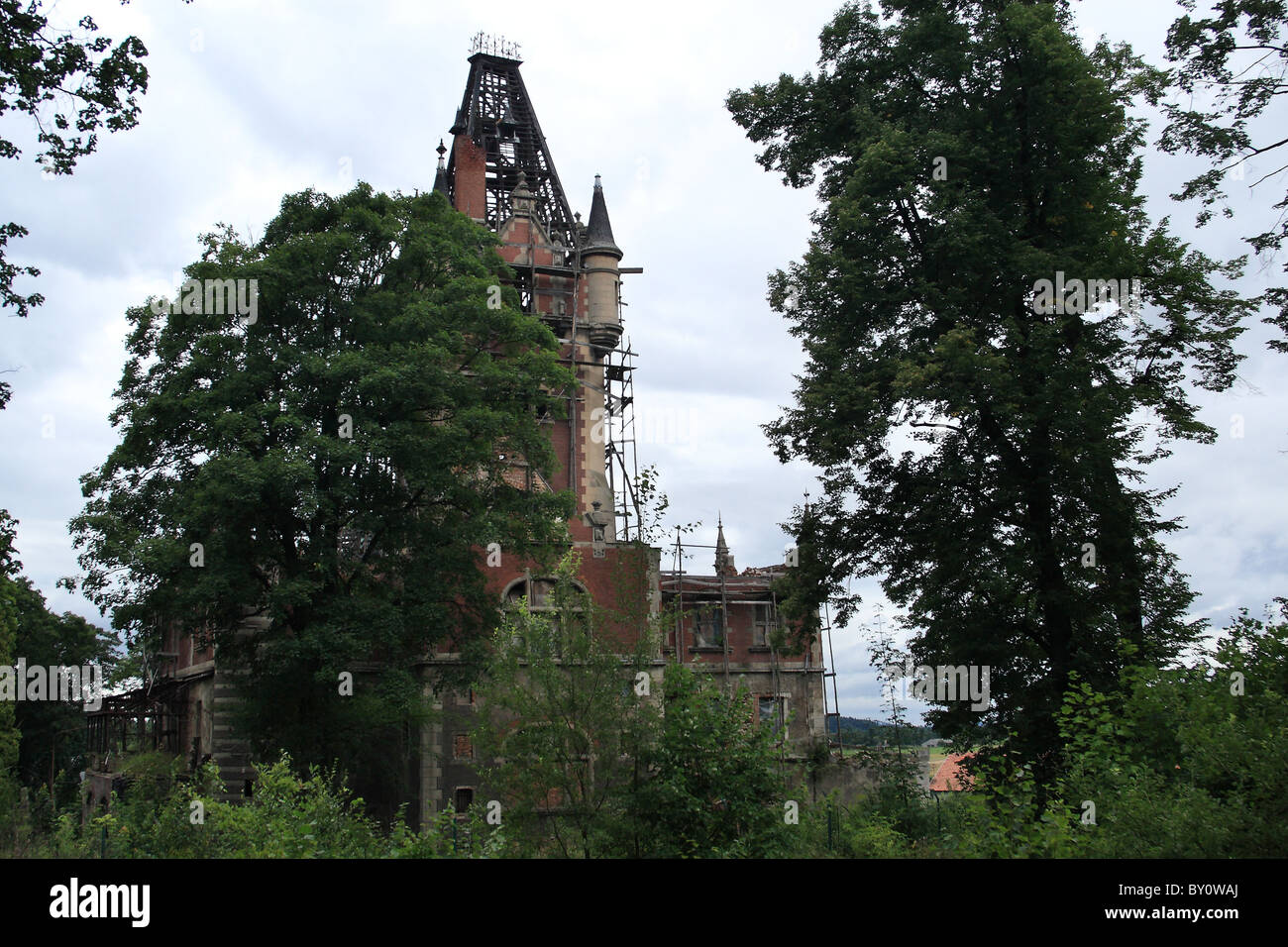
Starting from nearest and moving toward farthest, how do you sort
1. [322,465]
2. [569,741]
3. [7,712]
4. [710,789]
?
[710,789]
[569,741]
[322,465]
[7,712]

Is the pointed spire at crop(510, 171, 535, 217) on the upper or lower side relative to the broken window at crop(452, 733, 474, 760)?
upper

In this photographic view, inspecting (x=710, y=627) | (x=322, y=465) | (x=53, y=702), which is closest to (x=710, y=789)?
(x=322, y=465)

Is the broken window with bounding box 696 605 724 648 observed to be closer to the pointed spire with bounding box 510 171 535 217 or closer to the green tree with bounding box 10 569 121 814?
the pointed spire with bounding box 510 171 535 217

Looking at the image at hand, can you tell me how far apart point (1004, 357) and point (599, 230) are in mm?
30058

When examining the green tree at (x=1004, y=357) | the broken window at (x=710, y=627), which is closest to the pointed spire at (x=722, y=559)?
the broken window at (x=710, y=627)

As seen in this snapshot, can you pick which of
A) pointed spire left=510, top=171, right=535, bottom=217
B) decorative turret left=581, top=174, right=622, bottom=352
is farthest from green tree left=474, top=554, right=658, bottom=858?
pointed spire left=510, top=171, right=535, bottom=217

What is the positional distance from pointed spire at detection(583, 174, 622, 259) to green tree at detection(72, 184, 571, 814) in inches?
723

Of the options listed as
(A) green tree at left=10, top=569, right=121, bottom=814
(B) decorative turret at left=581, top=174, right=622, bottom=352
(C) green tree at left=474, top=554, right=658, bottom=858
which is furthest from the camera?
(A) green tree at left=10, top=569, right=121, bottom=814

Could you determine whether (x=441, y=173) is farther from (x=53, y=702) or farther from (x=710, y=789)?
(x=710, y=789)

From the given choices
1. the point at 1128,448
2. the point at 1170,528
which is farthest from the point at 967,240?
the point at 1170,528

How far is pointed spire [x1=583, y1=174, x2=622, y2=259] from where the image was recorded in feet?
153

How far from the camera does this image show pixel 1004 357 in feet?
64.0

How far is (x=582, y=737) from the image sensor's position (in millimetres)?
15492
